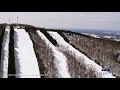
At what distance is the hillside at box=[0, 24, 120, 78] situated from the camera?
3533 millimetres

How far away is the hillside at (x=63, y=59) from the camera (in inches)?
139

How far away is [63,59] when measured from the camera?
468cm
